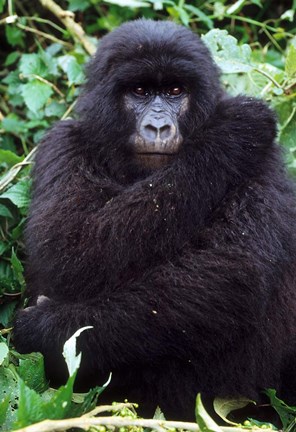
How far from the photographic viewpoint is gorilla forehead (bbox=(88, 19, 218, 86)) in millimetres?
3578

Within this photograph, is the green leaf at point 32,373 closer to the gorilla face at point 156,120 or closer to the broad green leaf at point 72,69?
the gorilla face at point 156,120

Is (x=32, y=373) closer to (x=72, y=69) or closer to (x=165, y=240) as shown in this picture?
(x=165, y=240)

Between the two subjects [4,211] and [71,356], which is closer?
[71,356]

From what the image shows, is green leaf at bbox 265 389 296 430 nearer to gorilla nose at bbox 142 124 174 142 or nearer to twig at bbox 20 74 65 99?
gorilla nose at bbox 142 124 174 142

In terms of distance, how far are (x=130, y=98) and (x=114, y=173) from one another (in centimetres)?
33

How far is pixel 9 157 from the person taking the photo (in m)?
4.37

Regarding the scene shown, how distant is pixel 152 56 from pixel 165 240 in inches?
31.7

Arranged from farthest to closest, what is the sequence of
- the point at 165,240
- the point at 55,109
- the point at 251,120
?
1. the point at 55,109
2. the point at 251,120
3. the point at 165,240

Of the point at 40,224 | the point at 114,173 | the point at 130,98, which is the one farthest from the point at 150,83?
the point at 40,224

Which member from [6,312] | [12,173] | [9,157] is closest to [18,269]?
[6,312]

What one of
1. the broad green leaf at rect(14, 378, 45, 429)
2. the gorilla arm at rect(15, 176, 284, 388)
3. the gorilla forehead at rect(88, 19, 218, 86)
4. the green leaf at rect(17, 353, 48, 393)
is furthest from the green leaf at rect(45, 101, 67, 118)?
the broad green leaf at rect(14, 378, 45, 429)

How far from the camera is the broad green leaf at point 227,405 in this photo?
10.9 feet

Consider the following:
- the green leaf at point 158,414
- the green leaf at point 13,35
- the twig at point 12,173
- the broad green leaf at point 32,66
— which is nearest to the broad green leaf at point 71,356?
the green leaf at point 158,414

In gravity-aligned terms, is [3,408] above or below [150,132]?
below
